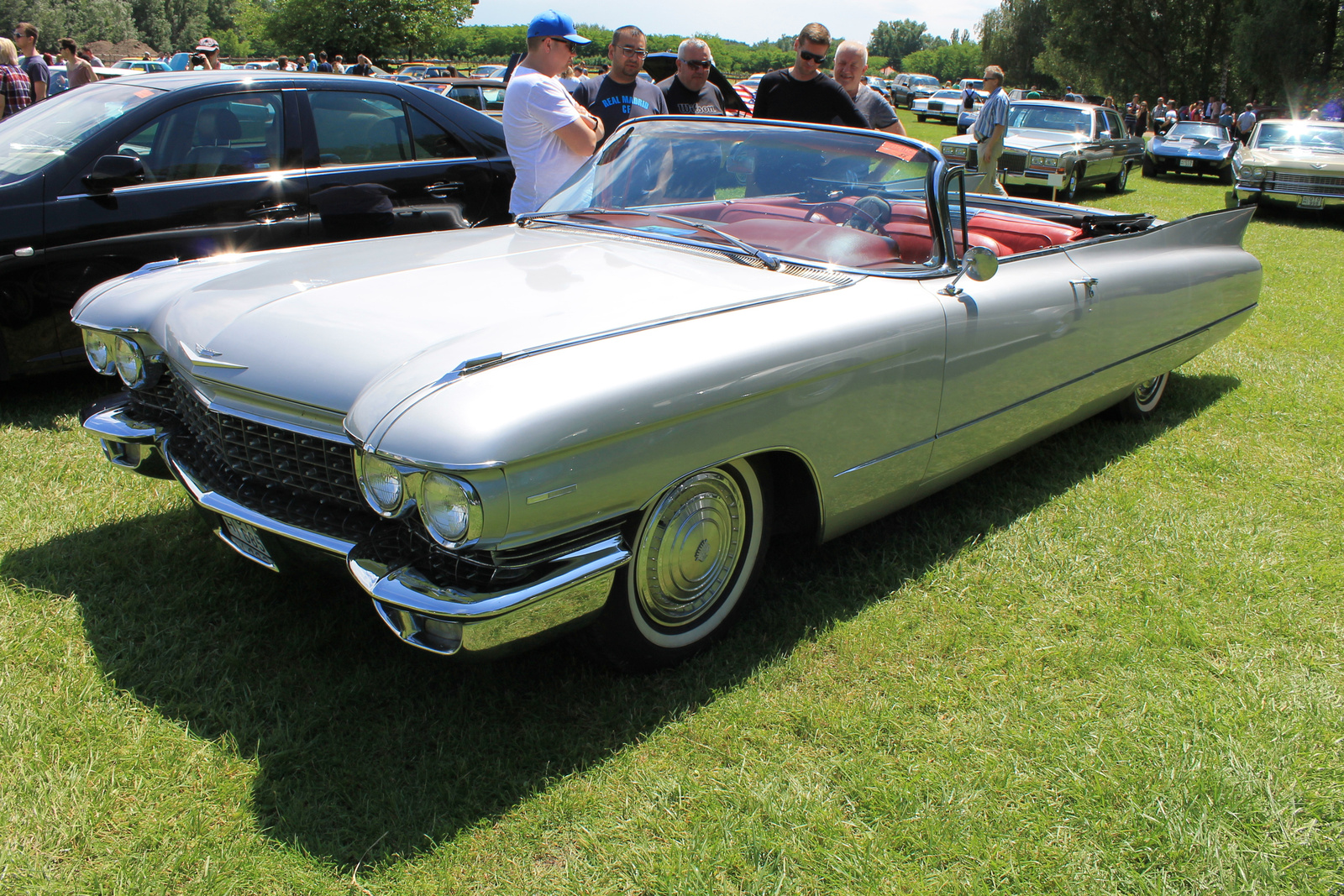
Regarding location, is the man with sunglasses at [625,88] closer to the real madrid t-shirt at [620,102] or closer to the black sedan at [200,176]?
the real madrid t-shirt at [620,102]

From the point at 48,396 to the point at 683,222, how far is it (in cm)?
327

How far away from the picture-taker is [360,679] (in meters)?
2.47

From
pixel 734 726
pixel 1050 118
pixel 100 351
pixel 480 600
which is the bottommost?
pixel 734 726

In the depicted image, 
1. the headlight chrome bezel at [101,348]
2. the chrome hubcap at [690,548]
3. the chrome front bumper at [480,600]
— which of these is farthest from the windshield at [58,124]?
the chrome hubcap at [690,548]

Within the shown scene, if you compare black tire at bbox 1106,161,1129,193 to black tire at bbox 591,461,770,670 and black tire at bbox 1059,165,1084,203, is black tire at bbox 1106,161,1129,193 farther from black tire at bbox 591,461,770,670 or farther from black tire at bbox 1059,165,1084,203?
black tire at bbox 591,461,770,670

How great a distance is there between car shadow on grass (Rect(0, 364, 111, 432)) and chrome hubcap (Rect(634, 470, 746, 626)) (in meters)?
3.09

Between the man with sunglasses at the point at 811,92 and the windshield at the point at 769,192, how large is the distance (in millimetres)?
2415

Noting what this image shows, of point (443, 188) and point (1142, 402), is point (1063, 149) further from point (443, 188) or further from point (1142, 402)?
point (443, 188)

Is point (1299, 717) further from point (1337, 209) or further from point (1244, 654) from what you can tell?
point (1337, 209)

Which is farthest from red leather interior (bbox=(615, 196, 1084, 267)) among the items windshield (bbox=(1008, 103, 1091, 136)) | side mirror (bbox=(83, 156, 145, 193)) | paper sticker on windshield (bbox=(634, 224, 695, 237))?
windshield (bbox=(1008, 103, 1091, 136))

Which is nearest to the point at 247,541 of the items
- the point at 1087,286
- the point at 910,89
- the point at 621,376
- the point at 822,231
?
the point at 621,376

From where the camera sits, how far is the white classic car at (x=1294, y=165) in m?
11.8

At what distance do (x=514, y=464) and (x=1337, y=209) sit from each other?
15389mm

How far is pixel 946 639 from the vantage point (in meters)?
2.77
